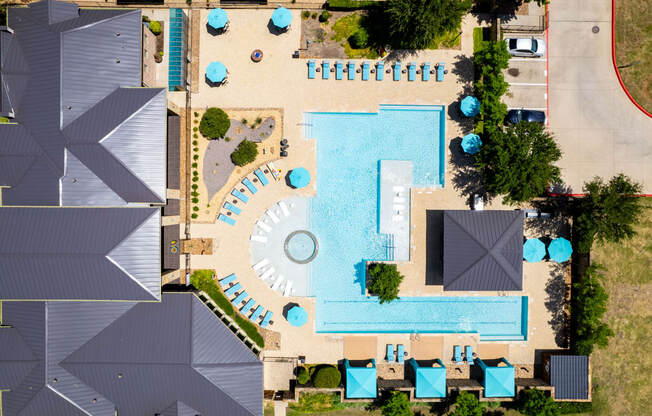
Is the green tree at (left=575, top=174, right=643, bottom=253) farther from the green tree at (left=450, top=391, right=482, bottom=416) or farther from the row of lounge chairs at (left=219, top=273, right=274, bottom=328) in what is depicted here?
the row of lounge chairs at (left=219, top=273, right=274, bottom=328)

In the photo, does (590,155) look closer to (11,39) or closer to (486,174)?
(486,174)

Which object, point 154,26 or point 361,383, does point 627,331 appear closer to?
point 361,383

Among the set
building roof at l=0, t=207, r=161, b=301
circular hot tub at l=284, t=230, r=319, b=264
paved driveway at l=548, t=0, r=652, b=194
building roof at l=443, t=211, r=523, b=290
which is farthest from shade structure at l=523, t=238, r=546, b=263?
building roof at l=0, t=207, r=161, b=301

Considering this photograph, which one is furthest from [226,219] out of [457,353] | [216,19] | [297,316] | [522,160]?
[522,160]

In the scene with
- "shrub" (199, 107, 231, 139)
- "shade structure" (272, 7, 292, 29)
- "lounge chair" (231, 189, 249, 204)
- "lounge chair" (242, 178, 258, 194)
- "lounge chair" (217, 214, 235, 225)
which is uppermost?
"shade structure" (272, 7, 292, 29)

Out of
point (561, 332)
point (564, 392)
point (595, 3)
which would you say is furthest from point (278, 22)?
point (564, 392)

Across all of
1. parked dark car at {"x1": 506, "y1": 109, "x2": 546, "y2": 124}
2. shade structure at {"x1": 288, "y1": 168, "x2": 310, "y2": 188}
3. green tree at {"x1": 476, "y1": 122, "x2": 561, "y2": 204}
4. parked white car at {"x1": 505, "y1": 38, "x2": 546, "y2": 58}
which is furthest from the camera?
parked dark car at {"x1": 506, "y1": 109, "x2": 546, "y2": 124}
